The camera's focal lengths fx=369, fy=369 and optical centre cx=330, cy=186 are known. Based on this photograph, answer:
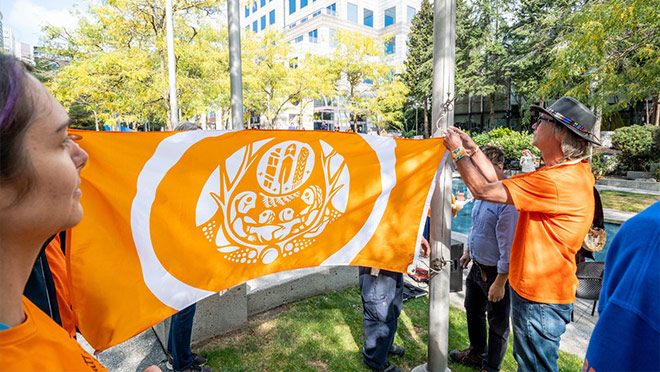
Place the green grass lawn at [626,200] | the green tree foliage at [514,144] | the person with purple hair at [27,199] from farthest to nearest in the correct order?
1. the green tree foliage at [514,144]
2. the green grass lawn at [626,200]
3. the person with purple hair at [27,199]

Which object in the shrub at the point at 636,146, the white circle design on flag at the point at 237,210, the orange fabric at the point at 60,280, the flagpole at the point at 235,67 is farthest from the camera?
the shrub at the point at 636,146

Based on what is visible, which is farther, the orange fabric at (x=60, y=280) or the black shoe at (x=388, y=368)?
the black shoe at (x=388, y=368)

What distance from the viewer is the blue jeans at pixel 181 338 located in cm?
310

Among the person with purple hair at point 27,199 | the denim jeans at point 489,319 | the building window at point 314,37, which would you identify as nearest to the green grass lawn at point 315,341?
the denim jeans at point 489,319

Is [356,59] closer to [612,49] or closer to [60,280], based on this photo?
[612,49]

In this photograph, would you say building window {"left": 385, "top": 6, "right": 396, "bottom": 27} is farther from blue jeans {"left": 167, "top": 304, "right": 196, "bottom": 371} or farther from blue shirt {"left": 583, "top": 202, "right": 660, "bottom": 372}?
blue shirt {"left": 583, "top": 202, "right": 660, "bottom": 372}

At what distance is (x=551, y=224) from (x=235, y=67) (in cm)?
382

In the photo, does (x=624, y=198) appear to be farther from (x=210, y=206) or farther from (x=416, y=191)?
(x=210, y=206)

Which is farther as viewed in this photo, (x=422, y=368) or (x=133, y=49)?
(x=133, y=49)

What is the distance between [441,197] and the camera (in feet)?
9.88

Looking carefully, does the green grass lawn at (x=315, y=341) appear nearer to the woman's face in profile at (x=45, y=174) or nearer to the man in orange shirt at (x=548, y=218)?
the man in orange shirt at (x=548, y=218)

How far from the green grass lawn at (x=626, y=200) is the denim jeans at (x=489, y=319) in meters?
10.4

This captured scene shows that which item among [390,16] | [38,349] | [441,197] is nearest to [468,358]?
[441,197]

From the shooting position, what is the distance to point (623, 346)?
3.14ft
